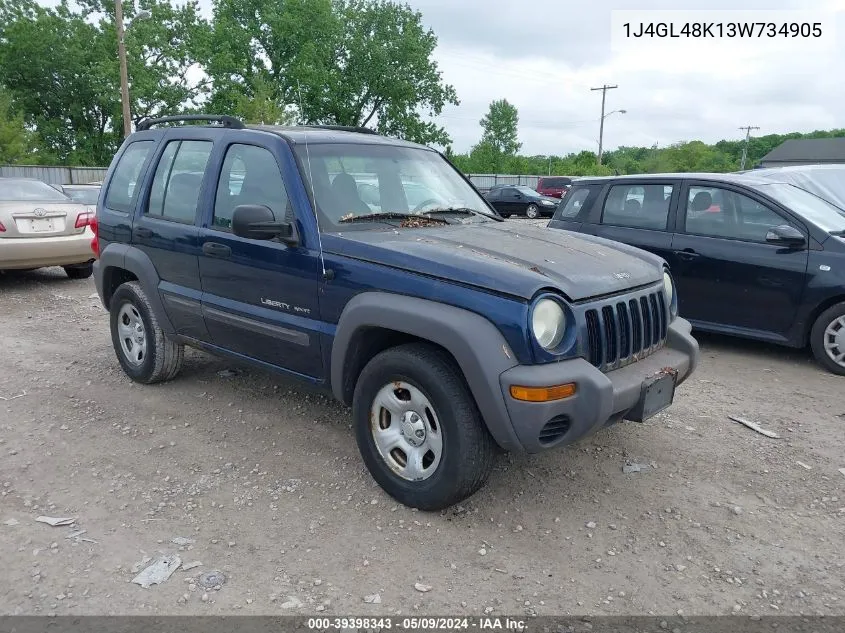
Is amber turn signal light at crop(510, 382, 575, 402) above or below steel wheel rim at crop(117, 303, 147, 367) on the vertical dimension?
above

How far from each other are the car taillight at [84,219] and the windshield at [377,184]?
625 centimetres

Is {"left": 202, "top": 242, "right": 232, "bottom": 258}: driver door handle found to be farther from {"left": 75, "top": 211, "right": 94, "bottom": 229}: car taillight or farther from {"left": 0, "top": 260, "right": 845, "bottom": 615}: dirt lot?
{"left": 75, "top": 211, "right": 94, "bottom": 229}: car taillight

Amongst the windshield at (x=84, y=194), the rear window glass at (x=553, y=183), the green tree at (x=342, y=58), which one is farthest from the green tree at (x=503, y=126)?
the windshield at (x=84, y=194)

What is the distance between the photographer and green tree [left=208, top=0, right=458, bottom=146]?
44281 millimetres

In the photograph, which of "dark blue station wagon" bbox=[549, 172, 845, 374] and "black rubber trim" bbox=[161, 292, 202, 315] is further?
"dark blue station wagon" bbox=[549, 172, 845, 374]

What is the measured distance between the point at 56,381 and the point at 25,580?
284 cm

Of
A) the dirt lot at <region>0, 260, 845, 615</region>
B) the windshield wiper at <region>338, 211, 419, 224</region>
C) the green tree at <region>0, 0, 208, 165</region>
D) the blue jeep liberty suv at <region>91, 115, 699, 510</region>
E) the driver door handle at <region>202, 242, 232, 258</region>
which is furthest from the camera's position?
the green tree at <region>0, 0, 208, 165</region>

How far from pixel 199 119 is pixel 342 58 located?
4521 centimetres

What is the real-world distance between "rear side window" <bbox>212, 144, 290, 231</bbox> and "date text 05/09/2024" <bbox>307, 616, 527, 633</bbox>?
83.9 inches

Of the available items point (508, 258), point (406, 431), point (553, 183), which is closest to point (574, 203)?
point (508, 258)

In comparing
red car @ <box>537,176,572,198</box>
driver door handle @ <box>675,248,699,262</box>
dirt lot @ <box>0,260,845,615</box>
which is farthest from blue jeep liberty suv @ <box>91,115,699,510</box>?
red car @ <box>537,176,572,198</box>

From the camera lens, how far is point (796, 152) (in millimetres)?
69000

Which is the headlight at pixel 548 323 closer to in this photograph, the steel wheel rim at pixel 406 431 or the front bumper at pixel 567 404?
the front bumper at pixel 567 404

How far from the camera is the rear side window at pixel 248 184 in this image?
153 inches
